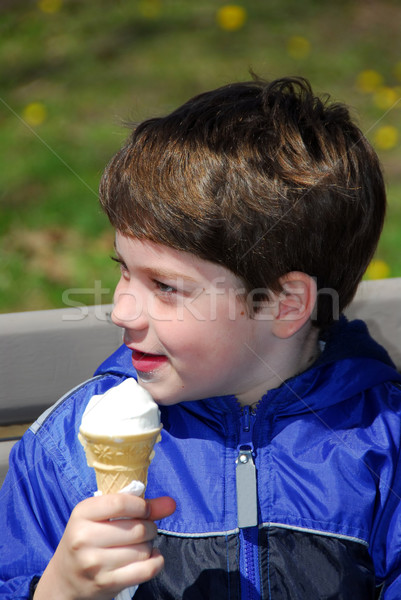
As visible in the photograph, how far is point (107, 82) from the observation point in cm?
528

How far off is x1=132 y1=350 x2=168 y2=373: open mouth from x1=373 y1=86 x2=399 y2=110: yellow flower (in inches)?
149

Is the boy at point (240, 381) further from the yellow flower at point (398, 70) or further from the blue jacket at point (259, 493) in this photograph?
the yellow flower at point (398, 70)

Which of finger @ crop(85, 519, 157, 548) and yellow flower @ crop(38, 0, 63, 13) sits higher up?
yellow flower @ crop(38, 0, 63, 13)

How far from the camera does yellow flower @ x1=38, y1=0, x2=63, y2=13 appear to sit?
600cm

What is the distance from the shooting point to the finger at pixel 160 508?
1.45 metres

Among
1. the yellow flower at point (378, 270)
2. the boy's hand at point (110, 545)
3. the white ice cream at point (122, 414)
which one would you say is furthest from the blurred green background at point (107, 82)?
the boy's hand at point (110, 545)

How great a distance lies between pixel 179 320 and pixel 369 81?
13.6 ft

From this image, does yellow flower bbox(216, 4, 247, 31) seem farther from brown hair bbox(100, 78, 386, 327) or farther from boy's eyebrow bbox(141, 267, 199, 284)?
boy's eyebrow bbox(141, 267, 199, 284)

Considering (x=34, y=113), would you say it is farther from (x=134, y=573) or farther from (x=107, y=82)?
(x=134, y=573)

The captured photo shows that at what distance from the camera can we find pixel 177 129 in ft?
5.67

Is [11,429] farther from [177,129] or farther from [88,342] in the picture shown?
[177,129]

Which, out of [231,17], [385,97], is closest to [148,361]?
[385,97]

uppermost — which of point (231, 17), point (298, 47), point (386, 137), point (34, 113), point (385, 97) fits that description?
point (231, 17)

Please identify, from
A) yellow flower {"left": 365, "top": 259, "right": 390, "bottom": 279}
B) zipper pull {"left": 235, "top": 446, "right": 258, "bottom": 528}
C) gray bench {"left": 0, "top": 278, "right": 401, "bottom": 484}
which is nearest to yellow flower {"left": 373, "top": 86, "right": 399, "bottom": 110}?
yellow flower {"left": 365, "top": 259, "right": 390, "bottom": 279}
